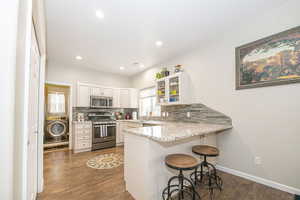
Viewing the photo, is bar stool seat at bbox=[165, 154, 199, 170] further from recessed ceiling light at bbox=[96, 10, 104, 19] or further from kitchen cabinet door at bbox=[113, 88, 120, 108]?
kitchen cabinet door at bbox=[113, 88, 120, 108]

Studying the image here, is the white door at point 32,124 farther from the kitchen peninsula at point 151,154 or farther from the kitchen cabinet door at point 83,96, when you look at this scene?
the kitchen cabinet door at point 83,96

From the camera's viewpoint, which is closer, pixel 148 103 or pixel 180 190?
pixel 180 190

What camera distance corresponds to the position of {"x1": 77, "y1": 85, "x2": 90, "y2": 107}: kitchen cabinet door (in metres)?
4.23

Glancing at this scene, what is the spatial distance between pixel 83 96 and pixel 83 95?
3 cm

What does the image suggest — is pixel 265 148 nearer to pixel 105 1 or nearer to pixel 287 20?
pixel 287 20

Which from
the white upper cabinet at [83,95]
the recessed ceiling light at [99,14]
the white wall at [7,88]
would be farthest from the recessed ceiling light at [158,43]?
the white upper cabinet at [83,95]

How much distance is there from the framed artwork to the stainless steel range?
3809mm

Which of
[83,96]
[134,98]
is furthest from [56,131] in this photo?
[134,98]

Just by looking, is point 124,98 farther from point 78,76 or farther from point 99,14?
point 99,14

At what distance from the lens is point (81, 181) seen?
221 centimetres

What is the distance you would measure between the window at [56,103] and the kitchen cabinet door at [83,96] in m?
1.41

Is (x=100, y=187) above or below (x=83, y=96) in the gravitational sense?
below

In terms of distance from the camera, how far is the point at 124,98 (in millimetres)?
5133

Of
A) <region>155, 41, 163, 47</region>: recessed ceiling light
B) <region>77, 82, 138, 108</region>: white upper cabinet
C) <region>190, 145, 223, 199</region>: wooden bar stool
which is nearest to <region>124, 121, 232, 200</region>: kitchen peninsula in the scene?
<region>190, 145, 223, 199</region>: wooden bar stool
